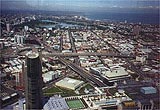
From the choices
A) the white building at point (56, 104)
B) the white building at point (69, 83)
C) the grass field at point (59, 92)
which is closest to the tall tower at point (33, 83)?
the white building at point (56, 104)

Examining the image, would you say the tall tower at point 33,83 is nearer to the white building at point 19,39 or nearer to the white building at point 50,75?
the white building at point 50,75

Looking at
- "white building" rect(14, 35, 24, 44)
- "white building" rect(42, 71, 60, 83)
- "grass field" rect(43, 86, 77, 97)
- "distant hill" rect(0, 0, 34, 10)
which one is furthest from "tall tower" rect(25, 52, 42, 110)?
"white building" rect(14, 35, 24, 44)

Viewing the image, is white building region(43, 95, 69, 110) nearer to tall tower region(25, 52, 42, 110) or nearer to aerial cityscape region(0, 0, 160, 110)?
aerial cityscape region(0, 0, 160, 110)

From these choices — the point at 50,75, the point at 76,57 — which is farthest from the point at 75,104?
the point at 76,57

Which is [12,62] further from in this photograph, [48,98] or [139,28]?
[139,28]

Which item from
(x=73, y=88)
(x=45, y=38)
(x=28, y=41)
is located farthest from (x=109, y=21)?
(x=73, y=88)

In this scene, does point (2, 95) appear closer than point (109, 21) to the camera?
Yes

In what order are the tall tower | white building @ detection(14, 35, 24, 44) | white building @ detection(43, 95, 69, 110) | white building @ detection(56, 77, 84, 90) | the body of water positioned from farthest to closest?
1. the body of water
2. white building @ detection(14, 35, 24, 44)
3. white building @ detection(56, 77, 84, 90)
4. white building @ detection(43, 95, 69, 110)
5. the tall tower

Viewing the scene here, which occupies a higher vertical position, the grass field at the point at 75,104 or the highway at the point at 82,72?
the highway at the point at 82,72
